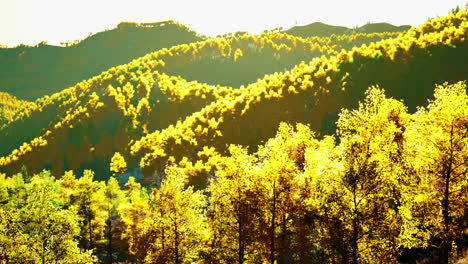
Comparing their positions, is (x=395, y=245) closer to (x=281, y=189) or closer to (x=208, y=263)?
(x=281, y=189)

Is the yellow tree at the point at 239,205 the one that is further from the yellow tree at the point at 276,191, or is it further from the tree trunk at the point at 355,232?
the tree trunk at the point at 355,232

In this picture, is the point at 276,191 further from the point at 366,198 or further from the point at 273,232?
the point at 366,198

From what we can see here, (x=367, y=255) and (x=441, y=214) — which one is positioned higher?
(x=441, y=214)

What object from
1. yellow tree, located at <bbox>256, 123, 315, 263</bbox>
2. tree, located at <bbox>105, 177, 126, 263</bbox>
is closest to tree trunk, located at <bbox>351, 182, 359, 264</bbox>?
yellow tree, located at <bbox>256, 123, 315, 263</bbox>

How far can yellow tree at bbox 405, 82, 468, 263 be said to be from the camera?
896 inches

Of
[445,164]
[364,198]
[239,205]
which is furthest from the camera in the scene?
[239,205]

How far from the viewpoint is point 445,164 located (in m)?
23.3

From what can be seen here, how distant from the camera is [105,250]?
254 feet

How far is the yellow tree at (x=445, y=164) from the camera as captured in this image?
22750 mm

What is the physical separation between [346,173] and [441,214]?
8.53 meters

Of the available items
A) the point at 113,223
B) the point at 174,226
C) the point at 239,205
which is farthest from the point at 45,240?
the point at 113,223

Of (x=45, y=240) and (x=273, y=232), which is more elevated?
(x=45, y=240)

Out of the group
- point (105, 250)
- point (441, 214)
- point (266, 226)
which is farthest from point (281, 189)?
point (105, 250)

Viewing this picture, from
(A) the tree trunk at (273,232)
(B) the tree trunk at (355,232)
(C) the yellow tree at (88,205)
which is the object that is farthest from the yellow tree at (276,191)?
(C) the yellow tree at (88,205)
